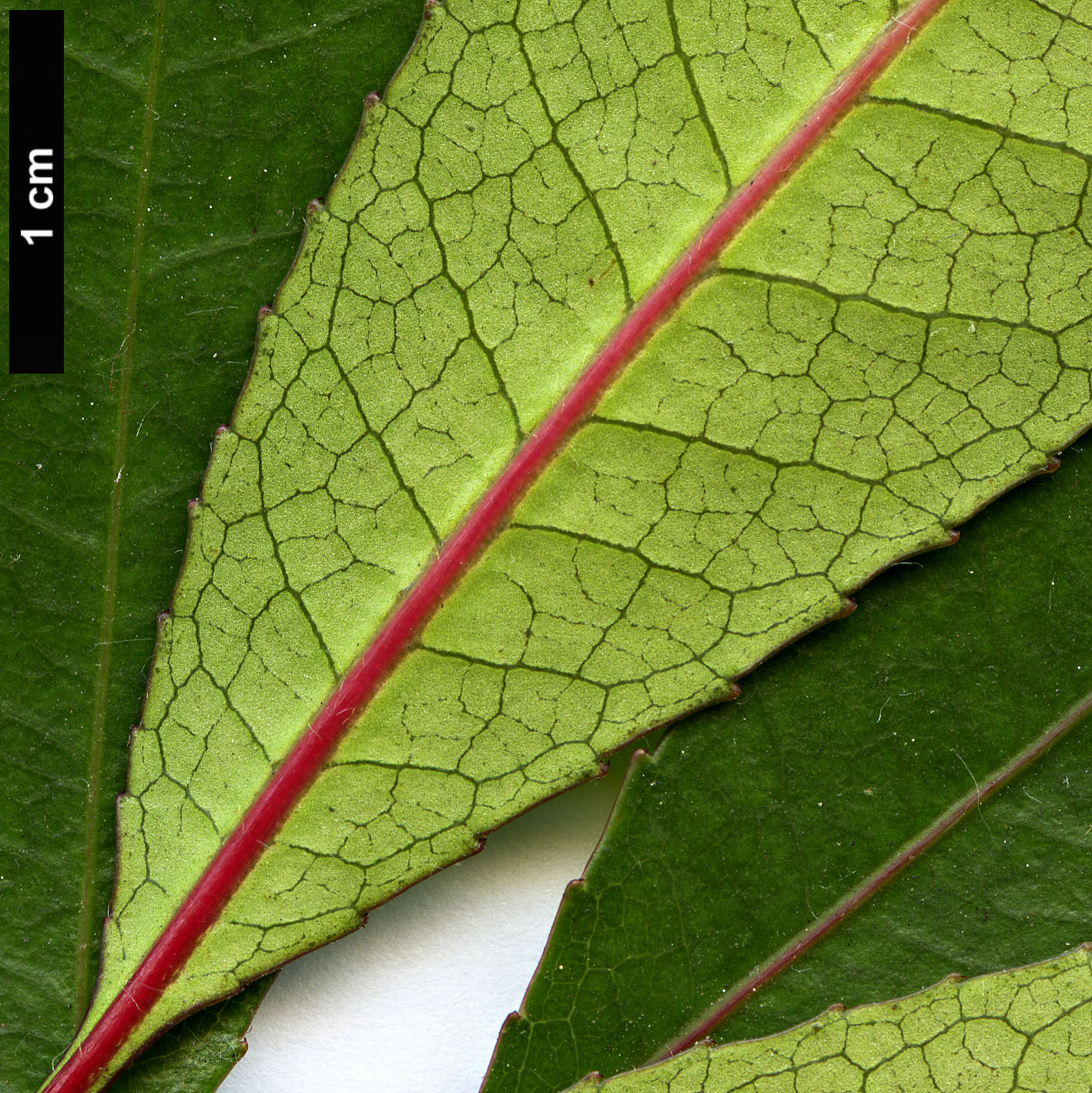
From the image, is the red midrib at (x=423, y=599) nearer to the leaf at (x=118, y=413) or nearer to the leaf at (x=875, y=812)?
the leaf at (x=118, y=413)

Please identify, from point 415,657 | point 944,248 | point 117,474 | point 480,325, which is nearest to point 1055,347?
point 944,248

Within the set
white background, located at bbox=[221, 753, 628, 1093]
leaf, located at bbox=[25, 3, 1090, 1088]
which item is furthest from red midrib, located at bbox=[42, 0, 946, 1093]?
white background, located at bbox=[221, 753, 628, 1093]

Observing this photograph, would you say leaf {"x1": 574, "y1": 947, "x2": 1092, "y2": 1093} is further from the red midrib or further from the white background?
the red midrib

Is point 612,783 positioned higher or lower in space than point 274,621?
lower

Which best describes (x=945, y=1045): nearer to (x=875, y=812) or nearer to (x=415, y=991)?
(x=875, y=812)

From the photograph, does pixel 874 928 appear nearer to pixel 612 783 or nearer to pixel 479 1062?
pixel 612 783

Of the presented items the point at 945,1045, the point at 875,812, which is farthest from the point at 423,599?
the point at 945,1045
